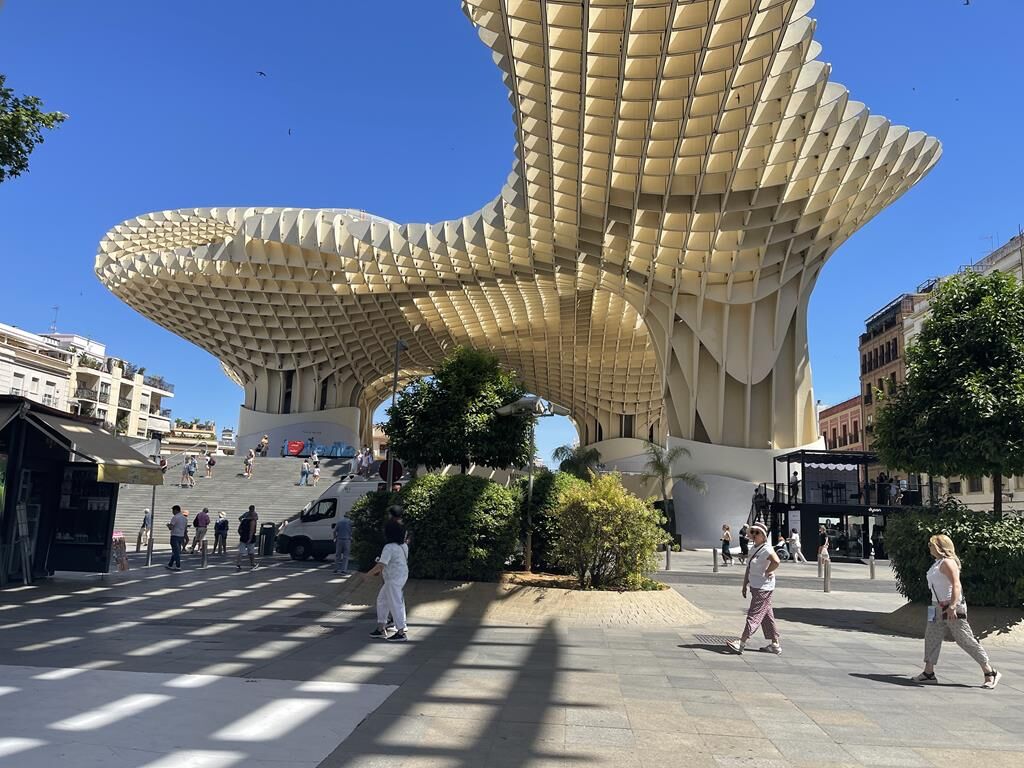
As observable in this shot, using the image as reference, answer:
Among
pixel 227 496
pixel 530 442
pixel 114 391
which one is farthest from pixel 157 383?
pixel 530 442

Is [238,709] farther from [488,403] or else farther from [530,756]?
[488,403]

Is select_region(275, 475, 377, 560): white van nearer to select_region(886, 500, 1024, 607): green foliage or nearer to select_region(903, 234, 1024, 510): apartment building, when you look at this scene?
select_region(886, 500, 1024, 607): green foliage

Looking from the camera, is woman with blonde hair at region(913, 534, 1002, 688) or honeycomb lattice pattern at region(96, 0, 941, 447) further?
honeycomb lattice pattern at region(96, 0, 941, 447)

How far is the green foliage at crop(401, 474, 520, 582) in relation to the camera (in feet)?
40.2

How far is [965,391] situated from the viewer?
11.5 meters

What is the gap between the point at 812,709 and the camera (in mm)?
6211

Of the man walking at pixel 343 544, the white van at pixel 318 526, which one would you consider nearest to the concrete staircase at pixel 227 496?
the white van at pixel 318 526

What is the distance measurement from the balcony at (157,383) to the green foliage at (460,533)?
7298cm

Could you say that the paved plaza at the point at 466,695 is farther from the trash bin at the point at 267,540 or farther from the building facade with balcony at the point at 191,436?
the building facade with balcony at the point at 191,436

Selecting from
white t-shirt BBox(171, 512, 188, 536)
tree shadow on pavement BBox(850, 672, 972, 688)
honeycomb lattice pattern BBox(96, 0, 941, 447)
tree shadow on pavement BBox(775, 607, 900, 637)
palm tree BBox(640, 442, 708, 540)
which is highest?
honeycomb lattice pattern BBox(96, 0, 941, 447)

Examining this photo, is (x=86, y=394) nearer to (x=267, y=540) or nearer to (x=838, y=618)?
(x=267, y=540)

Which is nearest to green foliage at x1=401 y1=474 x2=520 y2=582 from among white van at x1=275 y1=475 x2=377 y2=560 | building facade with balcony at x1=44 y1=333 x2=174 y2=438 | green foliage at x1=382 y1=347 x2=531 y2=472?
green foliage at x1=382 y1=347 x2=531 y2=472

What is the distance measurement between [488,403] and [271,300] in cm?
3637

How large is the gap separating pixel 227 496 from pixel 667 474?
1965 centimetres
